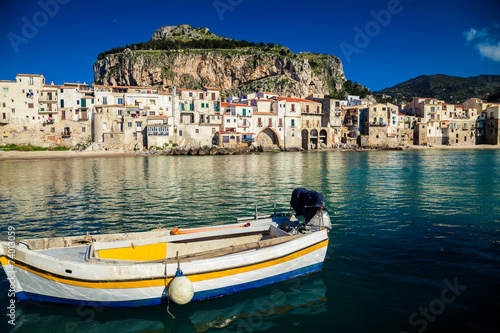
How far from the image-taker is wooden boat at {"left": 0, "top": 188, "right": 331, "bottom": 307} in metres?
5.62

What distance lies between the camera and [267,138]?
71.9 metres

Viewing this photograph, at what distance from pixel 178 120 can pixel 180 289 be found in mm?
60555

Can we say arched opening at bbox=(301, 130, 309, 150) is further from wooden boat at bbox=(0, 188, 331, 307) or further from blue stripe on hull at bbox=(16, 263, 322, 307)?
blue stripe on hull at bbox=(16, 263, 322, 307)

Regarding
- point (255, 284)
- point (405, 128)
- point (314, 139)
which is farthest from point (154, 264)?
point (405, 128)

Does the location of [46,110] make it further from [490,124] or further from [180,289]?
[490,124]

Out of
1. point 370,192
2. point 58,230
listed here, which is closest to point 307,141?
point 370,192

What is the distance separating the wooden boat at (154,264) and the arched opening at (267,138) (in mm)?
62541

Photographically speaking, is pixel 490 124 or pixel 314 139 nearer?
pixel 314 139

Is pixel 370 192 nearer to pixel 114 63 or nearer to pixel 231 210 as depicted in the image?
pixel 231 210

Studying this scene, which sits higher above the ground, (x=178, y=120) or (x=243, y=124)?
(x=178, y=120)

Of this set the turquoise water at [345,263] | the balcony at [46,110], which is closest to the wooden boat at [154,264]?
the turquoise water at [345,263]

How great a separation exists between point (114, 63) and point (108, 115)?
55.1 meters

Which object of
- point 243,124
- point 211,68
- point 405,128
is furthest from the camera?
point 211,68

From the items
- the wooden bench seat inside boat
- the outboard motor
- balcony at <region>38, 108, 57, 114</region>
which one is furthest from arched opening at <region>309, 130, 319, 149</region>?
the wooden bench seat inside boat
